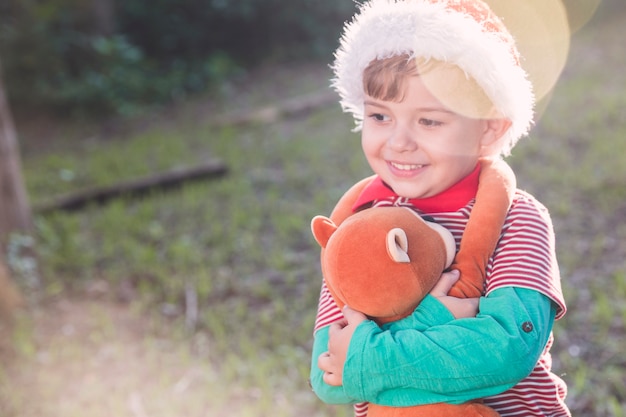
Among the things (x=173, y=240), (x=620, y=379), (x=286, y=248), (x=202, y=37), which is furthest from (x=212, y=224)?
(x=202, y=37)

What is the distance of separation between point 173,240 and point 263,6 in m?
7.65

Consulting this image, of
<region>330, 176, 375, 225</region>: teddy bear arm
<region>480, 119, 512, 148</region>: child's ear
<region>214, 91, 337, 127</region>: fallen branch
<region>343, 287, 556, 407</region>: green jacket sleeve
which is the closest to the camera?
<region>343, 287, 556, 407</region>: green jacket sleeve

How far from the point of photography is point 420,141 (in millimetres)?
1570

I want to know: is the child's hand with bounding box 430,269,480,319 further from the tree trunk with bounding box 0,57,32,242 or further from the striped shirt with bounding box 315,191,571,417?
the tree trunk with bounding box 0,57,32,242

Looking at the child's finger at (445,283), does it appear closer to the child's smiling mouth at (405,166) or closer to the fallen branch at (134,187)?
the child's smiling mouth at (405,166)

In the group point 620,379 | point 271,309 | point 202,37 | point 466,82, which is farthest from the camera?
point 202,37

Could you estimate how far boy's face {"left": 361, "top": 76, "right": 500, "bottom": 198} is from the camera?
1543 millimetres

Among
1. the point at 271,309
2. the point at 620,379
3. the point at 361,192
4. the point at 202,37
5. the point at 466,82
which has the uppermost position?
the point at 466,82

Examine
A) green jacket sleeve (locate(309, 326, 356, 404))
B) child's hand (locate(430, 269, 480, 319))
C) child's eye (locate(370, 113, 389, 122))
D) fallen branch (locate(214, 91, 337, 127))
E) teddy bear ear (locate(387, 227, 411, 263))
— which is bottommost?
fallen branch (locate(214, 91, 337, 127))

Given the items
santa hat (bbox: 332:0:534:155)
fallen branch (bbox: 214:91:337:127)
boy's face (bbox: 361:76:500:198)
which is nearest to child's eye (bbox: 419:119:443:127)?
boy's face (bbox: 361:76:500:198)

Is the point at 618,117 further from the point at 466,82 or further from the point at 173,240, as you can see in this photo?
the point at 466,82

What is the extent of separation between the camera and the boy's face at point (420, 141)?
1543 mm

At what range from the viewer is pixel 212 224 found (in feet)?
18.3

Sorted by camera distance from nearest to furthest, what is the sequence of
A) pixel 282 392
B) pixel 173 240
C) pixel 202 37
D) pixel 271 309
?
pixel 282 392 → pixel 271 309 → pixel 173 240 → pixel 202 37
